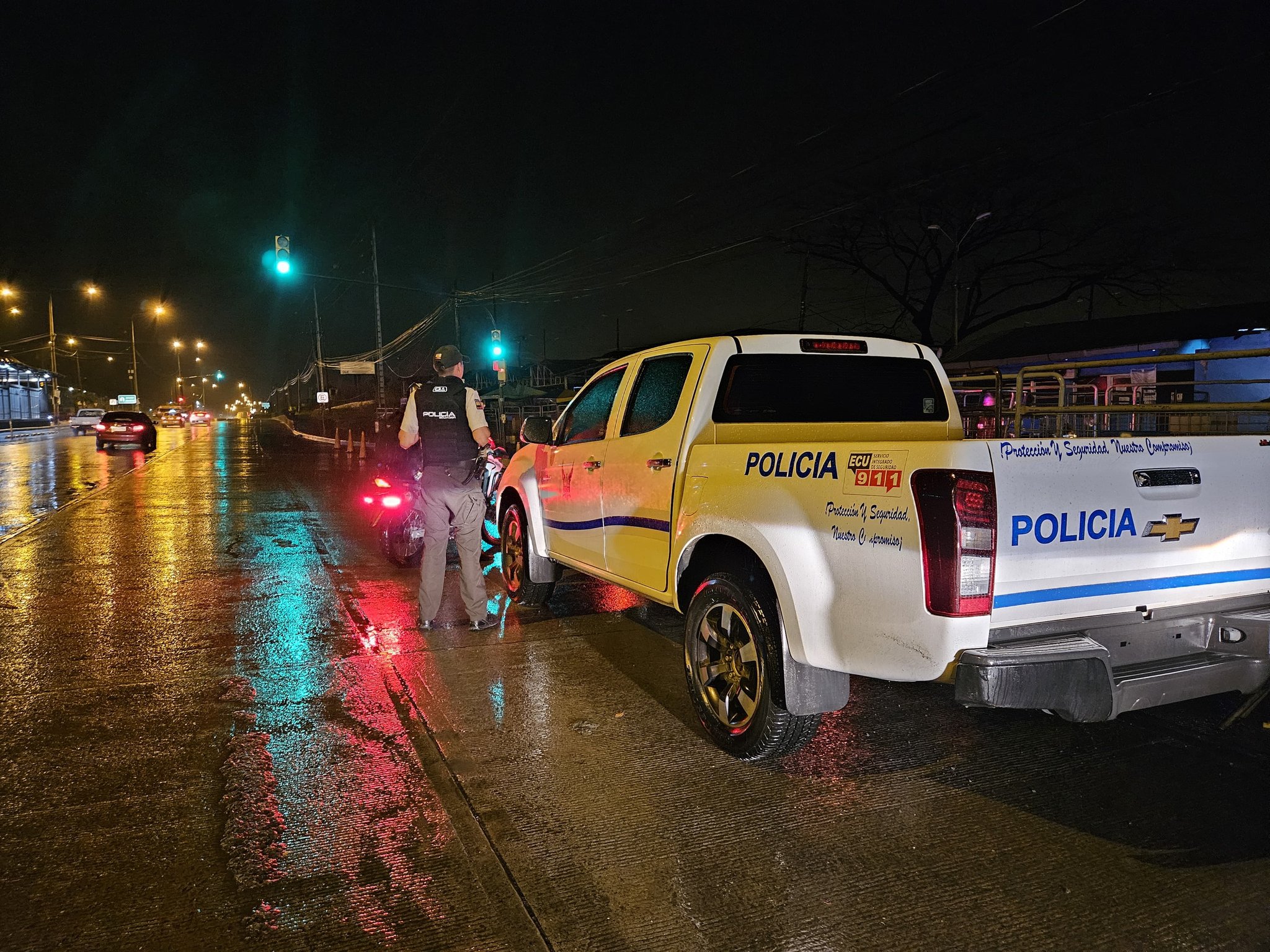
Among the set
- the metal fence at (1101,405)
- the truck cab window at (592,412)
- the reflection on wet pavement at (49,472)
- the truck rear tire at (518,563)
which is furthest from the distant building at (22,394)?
the truck cab window at (592,412)

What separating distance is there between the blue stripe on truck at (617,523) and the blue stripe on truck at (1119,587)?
6.29 ft

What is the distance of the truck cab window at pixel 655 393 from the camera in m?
4.91

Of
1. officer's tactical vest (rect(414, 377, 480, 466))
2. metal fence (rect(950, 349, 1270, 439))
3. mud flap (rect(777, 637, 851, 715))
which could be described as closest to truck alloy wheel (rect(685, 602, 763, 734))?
mud flap (rect(777, 637, 851, 715))

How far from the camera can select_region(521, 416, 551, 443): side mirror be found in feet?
20.5

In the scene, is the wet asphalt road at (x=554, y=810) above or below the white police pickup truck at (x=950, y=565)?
below

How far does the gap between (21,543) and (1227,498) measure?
11622mm

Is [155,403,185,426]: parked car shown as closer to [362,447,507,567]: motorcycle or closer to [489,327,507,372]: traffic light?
[489,327,507,372]: traffic light

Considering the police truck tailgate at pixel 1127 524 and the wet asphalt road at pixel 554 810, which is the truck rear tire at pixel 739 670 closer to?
the wet asphalt road at pixel 554 810

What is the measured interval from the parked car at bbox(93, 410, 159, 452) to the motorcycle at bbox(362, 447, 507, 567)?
26575mm

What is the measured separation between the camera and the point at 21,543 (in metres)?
10.1

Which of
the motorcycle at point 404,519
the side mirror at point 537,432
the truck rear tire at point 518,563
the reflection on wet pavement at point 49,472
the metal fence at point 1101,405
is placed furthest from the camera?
the reflection on wet pavement at point 49,472

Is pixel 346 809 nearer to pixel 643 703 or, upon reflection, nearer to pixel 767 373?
pixel 643 703

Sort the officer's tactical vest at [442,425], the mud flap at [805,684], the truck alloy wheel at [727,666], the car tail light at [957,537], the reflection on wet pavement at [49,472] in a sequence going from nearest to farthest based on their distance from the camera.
A: the car tail light at [957,537]
the mud flap at [805,684]
the truck alloy wheel at [727,666]
the officer's tactical vest at [442,425]
the reflection on wet pavement at [49,472]

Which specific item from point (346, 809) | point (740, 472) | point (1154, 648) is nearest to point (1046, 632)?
point (1154, 648)
